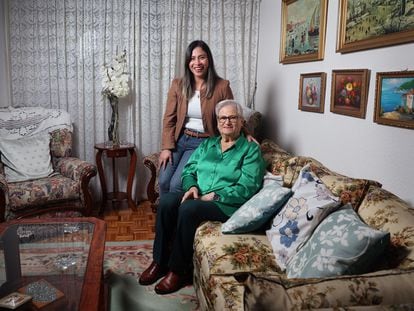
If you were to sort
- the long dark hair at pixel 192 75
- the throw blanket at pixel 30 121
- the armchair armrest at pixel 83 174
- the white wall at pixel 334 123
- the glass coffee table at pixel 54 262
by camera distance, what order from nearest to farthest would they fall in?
1. the glass coffee table at pixel 54 262
2. the white wall at pixel 334 123
3. the long dark hair at pixel 192 75
4. the armchair armrest at pixel 83 174
5. the throw blanket at pixel 30 121

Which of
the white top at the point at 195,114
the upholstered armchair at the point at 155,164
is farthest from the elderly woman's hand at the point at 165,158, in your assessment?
the upholstered armchair at the point at 155,164

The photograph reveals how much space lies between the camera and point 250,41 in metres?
3.67

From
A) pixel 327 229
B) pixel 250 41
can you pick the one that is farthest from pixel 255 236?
pixel 250 41

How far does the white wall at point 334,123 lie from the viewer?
1688mm

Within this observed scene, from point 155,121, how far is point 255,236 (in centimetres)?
207

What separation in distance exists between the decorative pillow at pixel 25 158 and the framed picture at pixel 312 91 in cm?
203

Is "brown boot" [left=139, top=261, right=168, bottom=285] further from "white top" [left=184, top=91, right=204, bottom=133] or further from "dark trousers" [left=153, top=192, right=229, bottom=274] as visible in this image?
"white top" [left=184, top=91, right=204, bottom=133]

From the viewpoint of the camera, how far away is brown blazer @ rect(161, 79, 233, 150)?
265 cm

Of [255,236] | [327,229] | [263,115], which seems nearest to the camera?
[327,229]

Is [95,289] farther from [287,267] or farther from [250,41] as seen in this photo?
[250,41]

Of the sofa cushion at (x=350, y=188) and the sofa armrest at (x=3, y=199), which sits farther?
the sofa armrest at (x=3, y=199)

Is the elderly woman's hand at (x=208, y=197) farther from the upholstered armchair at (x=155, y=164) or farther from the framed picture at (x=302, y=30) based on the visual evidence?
the framed picture at (x=302, y=30)

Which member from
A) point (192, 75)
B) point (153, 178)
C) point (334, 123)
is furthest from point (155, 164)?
point (334, 123)

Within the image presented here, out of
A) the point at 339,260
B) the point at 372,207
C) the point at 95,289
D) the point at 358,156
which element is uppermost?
the point at 358,156
